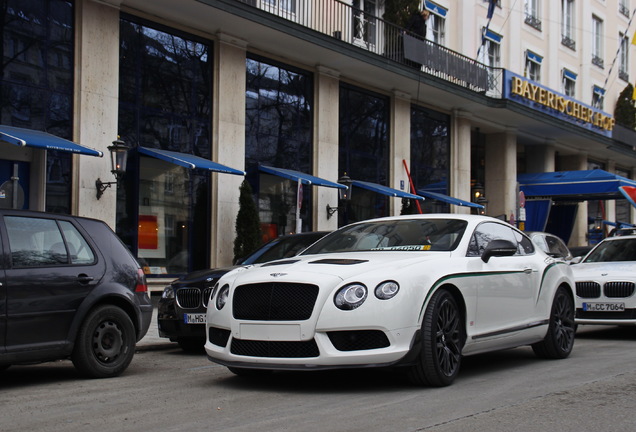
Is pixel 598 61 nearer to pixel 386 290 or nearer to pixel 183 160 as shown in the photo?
pixel 183 160

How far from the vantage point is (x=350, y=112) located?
23391 millimetres

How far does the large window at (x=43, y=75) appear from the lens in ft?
48.3

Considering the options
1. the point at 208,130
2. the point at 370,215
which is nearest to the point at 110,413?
the point at 208,130

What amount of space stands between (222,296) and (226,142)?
39.4 feet

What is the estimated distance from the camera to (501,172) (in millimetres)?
30641

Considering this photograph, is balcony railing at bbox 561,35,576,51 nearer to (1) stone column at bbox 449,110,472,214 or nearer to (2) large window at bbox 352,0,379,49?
(1) stone column at bbox 449,110,472,214

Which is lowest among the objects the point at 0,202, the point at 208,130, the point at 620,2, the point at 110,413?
the point at 110,413

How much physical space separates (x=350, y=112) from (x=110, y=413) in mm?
18082

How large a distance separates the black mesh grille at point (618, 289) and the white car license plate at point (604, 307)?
14 centimetres

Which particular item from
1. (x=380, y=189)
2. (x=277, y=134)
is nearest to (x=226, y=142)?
(x=277, y=134)

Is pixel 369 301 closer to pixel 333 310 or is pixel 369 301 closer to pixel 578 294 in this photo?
pixel 333 310

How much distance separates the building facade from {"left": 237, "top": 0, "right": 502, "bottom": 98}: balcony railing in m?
0.06

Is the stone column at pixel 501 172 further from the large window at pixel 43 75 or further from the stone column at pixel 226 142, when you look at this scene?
the large window at pixel 43 75

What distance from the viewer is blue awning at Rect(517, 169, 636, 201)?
27328 millimetres
